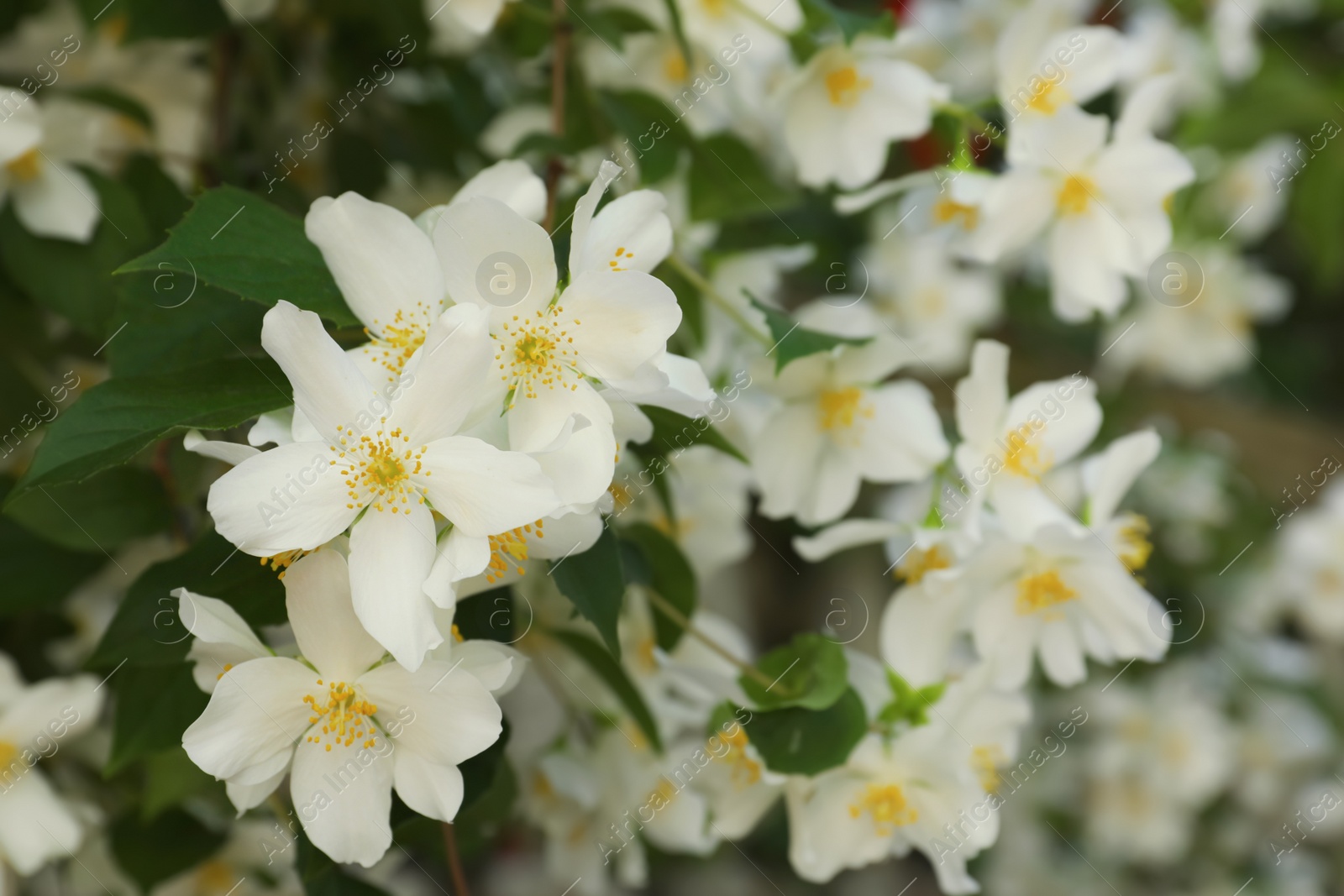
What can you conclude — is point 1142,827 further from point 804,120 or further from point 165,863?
point 165,863

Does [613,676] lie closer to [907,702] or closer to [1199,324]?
[907,702]

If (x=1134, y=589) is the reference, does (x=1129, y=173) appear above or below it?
above

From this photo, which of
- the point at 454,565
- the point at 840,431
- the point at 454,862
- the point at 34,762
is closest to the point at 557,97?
the point at 840,431

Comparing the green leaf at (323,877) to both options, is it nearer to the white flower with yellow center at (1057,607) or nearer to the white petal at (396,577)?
the white petal at (396,577)

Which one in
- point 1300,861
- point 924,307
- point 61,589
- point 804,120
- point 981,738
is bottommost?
point 1300,861

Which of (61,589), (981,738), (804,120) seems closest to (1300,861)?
(981,738)

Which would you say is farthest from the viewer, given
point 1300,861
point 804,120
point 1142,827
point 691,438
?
point 1300,861

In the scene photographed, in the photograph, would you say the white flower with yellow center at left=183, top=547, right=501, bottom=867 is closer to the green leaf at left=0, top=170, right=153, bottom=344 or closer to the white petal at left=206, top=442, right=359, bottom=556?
the white petal at left=206, top=442, right=359, bottom=556

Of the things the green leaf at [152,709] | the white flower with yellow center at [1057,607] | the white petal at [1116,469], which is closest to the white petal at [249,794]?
the green leaf at [152,709]
